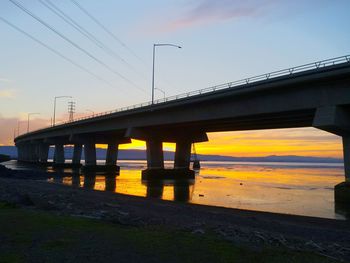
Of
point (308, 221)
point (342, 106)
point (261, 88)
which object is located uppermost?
point (261, 88)

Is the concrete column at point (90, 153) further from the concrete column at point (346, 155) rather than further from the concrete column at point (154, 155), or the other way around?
the concrete column at point (346, 155)

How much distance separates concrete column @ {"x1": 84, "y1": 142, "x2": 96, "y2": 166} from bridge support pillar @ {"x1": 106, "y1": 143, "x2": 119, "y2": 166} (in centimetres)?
345

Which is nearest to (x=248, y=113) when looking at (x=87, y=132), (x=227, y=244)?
(x=227, y=244)

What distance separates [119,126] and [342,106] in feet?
159

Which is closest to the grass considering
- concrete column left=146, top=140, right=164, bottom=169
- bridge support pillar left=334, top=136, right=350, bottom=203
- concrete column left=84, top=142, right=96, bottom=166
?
bridge support pillar left=334, top=136, right=350, bottom=203

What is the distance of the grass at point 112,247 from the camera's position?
973cm

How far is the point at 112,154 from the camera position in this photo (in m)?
99.2

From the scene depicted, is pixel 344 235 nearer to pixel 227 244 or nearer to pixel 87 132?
pixel 227 244

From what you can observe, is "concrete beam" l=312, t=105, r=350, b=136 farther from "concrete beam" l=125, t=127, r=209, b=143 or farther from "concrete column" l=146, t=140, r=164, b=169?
"concrete column" l=146, t=140, r=164, b=169

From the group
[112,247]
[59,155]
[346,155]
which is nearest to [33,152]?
[59,155]

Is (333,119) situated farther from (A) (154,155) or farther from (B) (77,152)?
(B) (77,152)

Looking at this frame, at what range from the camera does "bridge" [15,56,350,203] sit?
115 ft

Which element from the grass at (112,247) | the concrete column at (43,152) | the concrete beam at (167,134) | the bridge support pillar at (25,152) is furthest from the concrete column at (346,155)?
the bridge support pillar at (25,152)

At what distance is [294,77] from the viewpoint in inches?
1470
